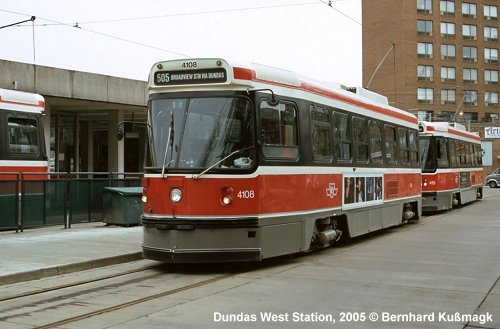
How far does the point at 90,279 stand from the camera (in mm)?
8883

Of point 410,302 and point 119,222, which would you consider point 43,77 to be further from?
point 410,302

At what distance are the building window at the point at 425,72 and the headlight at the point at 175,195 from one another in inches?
3145

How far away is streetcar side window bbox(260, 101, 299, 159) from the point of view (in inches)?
377

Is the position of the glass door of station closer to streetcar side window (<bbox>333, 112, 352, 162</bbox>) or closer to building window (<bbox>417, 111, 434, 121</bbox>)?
streetcar side window (<bbox>333, 112, 352, 162</bbox>)

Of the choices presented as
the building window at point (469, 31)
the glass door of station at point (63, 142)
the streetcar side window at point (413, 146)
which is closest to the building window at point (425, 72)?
the building window at point (469, 31)

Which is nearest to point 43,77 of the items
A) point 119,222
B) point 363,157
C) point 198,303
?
point 119,222

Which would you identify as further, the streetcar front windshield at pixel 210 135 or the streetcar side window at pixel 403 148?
the streetcar side window at pixel 403 148

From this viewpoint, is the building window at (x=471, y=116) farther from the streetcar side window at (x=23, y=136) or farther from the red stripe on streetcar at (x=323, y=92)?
the streetcar side window at (x=23, y=136)

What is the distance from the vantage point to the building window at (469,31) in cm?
8675

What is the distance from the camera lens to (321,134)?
11.2 m

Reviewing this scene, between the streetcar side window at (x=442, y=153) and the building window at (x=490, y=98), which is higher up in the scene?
the building window at (x=490, y=98)

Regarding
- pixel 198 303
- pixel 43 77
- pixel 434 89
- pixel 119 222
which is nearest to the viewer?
pixel 198 303

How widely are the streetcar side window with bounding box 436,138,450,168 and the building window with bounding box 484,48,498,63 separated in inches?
2823

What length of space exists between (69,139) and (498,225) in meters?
18.5
